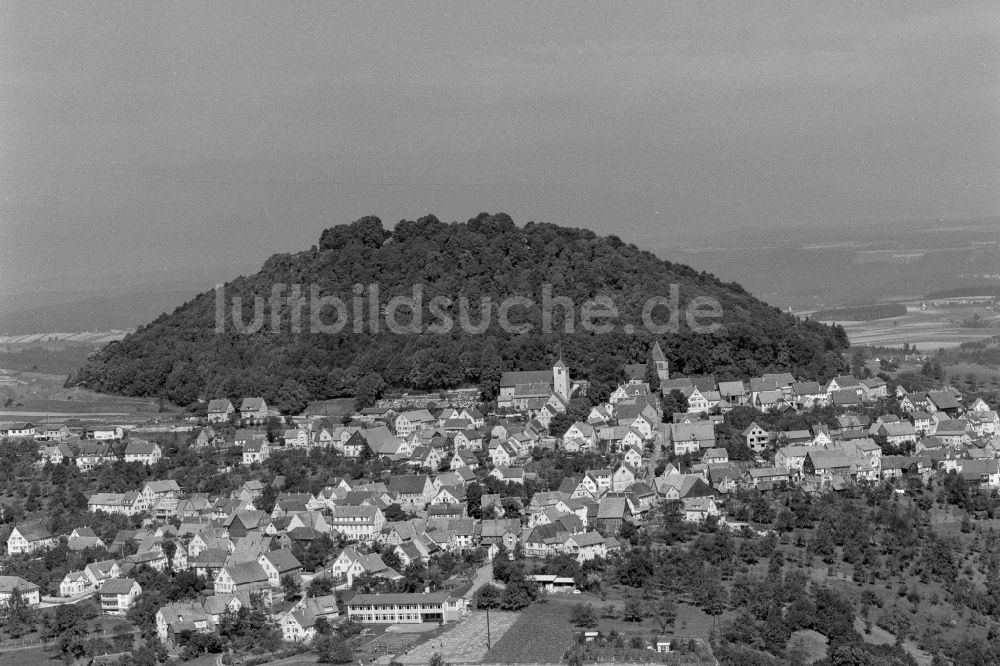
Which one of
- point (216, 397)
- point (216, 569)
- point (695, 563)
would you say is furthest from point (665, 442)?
point (216, 397)

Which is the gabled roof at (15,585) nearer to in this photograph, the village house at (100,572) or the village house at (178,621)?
the village house at (100,572)

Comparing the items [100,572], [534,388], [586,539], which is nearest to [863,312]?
[534,388]

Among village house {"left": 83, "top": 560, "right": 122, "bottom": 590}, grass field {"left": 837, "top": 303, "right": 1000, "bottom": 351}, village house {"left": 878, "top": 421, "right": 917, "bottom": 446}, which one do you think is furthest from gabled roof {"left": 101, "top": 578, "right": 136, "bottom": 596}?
grass field {"left": 837, "top": 303, "right": 1000, "bottom": 351}

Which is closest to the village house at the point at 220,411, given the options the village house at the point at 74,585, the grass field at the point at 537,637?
the village house at the point at 74,585

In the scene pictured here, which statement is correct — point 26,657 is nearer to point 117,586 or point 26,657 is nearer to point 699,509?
point 117,586

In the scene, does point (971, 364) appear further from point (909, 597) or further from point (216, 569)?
point (216, 569)

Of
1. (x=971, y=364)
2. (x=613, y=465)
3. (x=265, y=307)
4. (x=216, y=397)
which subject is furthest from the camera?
(x=265, y=307)
